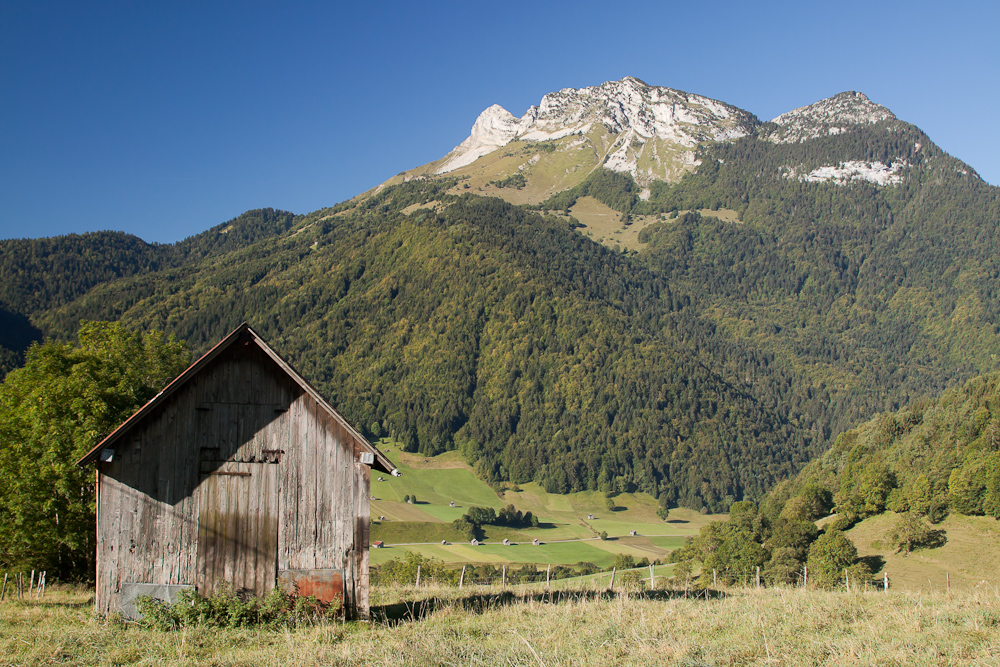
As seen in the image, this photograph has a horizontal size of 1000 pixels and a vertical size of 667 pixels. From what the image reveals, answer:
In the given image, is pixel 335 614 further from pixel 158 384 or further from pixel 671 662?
pixel 158 384

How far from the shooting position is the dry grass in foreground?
39.2ft

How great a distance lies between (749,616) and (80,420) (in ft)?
76.3

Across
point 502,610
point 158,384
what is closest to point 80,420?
point 158,384

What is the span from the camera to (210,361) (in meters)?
17.9

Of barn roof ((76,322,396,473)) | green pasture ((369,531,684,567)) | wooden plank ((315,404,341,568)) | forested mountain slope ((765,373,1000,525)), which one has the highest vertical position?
barn roof ((76,322,396,473))

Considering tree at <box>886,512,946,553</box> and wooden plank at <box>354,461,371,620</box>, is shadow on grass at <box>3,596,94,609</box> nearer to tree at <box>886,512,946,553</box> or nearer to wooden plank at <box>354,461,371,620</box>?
wooden plank at <box>354,461,371,620</box>

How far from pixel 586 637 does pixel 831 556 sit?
5342cm

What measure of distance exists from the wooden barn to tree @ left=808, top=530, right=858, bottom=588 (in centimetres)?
4810

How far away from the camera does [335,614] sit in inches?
681

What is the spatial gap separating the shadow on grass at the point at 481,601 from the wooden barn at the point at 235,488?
1516mm

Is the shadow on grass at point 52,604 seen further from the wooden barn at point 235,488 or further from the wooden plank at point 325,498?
the wooden plank at point 325,498

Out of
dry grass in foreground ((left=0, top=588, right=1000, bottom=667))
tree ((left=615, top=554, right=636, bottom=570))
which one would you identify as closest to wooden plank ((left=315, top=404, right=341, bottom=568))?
dry grass in foreground ((left=0, top=588, right=1000, bottom=667))

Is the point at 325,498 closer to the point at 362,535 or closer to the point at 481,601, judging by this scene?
the point at 362,535

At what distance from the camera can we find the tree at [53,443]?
81.5ft
